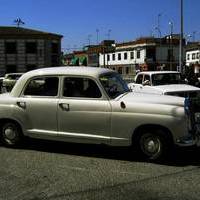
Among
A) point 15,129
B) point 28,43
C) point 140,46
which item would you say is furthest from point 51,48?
point 15,129

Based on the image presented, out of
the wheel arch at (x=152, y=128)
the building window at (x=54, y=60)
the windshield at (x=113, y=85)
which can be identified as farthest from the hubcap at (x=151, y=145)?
the building window at (x=54, y=60)

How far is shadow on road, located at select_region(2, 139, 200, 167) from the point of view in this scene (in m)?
9.65

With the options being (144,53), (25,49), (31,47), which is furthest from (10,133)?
(144,53)

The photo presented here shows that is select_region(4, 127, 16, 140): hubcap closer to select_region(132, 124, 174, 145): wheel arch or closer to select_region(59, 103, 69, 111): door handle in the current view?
select_region(59, 103, 69, 111): door handle

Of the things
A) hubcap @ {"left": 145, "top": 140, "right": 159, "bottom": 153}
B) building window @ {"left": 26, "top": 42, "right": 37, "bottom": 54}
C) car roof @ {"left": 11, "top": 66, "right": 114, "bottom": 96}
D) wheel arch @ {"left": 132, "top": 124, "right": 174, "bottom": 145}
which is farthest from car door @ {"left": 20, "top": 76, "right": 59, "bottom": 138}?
building window @ {"left": 26, "top": 42, "right": 37, "bottom": 54}

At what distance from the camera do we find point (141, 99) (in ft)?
31.8

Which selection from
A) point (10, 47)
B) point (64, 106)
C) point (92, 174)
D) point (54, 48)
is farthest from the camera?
point (54, 48)

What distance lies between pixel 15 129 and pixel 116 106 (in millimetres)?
2354

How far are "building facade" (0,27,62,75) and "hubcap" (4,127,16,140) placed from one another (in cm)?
6966

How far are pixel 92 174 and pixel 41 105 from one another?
2.33 metres

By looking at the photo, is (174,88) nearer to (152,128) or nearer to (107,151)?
(107,151)

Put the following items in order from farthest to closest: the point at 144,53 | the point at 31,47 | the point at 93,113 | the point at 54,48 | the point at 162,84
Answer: the point at 144,53
the point at 54,48
the point at 31,47
the point at 162,84
the point at 93,113

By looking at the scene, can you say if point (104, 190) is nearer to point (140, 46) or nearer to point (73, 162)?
point (73, 162)

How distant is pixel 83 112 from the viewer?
9938 millimetres
